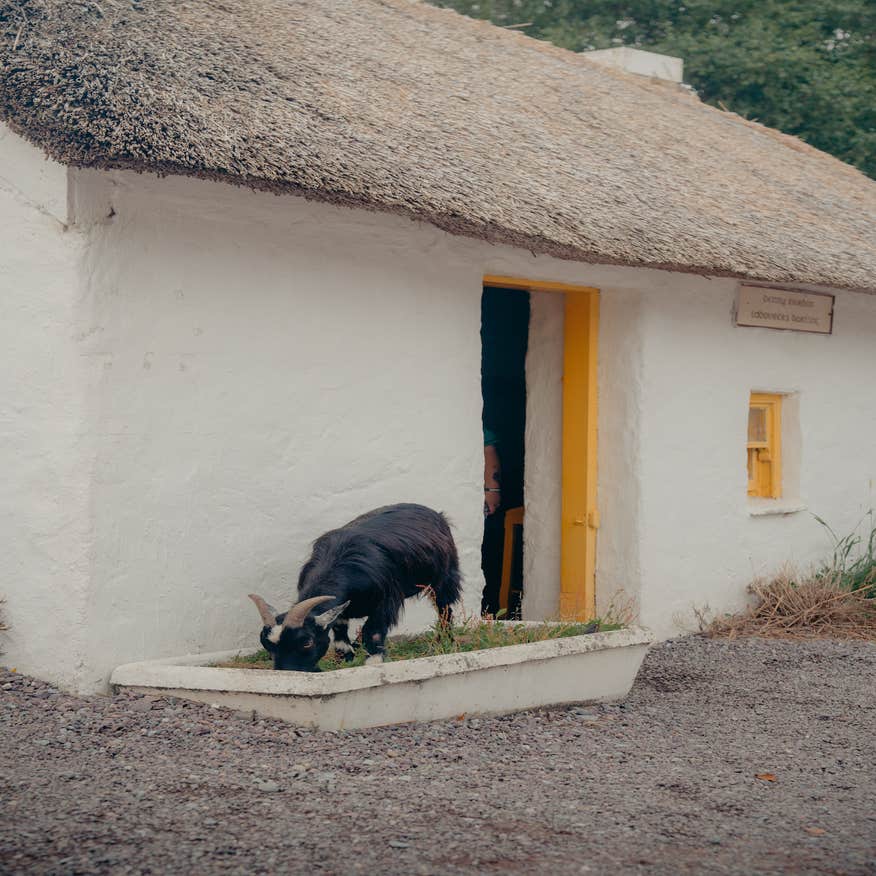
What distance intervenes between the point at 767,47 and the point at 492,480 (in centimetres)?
985

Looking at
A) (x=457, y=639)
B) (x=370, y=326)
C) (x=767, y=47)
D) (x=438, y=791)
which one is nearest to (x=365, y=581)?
(x=457, y=639)

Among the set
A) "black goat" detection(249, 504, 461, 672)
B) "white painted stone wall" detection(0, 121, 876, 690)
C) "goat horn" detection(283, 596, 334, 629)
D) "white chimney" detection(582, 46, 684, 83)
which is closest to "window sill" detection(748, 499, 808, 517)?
"white painted stone wall" detection(0, 121, 876, 690)

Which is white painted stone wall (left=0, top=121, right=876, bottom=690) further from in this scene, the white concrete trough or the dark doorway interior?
the dark doorway interior

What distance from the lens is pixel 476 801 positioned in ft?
14.5

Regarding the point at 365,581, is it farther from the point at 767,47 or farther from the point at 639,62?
the point at 767,47

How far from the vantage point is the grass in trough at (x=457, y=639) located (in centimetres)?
572

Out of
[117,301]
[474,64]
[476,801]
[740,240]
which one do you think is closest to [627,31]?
[474,64]

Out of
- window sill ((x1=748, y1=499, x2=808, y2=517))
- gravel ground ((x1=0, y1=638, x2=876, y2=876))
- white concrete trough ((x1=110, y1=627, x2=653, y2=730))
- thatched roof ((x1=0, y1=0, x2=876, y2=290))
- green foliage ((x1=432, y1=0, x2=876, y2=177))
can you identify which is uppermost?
green foliage ((x1=432, y1=0, x2=876, y2=177))

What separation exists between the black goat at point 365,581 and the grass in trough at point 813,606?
2746mm

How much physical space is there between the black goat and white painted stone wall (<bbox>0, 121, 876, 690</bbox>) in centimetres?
39

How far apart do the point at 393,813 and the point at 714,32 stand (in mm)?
15295

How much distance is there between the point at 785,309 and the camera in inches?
340

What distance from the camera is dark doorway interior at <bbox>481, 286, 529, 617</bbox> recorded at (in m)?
8.86

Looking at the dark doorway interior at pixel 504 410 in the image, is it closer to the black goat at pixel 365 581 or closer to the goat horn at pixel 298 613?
the black goat at pixel 365 581
